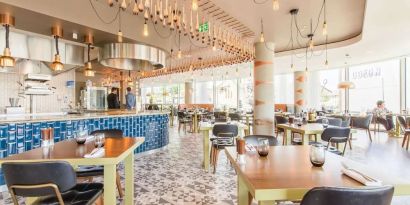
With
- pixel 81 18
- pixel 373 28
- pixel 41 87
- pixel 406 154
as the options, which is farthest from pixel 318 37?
pixel 41 87

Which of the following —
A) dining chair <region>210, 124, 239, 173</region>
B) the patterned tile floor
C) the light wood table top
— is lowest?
the patterned tile floor

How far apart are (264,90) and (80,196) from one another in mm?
5966

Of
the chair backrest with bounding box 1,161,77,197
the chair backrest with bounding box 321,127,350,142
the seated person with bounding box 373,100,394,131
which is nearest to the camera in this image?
the chair backrest with bounding box 1,161,77,197

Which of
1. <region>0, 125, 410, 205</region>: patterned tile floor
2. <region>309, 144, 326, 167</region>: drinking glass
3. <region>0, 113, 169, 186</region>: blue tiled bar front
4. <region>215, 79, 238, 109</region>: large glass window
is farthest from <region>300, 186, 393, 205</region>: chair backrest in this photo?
<region>215, 79, 238, 109</region>: large glass window

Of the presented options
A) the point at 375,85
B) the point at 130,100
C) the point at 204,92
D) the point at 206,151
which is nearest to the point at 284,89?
the point at 375,85

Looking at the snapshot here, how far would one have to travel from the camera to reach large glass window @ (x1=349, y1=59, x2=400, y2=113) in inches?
414

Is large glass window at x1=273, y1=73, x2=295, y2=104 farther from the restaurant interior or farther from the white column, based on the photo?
the white column

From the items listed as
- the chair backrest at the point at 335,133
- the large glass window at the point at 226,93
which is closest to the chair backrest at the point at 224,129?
the chair backrest at the point at 335,133

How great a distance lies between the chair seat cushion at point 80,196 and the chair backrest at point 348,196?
1.74 m

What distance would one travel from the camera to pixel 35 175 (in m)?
1.66

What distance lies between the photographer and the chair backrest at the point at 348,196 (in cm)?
111

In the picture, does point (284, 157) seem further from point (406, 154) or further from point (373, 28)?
point (406, 154)

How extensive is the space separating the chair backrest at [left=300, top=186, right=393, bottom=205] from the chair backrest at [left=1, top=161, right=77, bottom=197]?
1.64m

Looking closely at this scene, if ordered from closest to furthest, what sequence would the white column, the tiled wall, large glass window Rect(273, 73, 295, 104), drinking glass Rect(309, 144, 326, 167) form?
drinking glass Rect(309, 144, 326, 167) < the tiled wall < the white column < large glass window Rect(273, 73, 295, 104)
